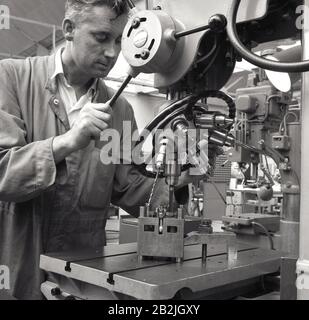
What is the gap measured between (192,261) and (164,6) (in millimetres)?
567

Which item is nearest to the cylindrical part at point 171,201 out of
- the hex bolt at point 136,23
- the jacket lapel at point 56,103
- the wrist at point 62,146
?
the wrist at point 62,146

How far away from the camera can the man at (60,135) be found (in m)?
1.05

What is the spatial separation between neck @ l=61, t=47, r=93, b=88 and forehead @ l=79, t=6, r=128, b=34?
0.49 feet

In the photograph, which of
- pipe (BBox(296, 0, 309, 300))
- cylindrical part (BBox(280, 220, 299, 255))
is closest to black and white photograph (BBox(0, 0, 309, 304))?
pipe (BBox(296, 0, 309, 300))

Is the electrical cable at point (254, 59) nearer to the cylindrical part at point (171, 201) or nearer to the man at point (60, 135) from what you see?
the cylindrical part at point (171, 201)

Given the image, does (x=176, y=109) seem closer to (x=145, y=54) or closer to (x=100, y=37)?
(x=145, y=54)

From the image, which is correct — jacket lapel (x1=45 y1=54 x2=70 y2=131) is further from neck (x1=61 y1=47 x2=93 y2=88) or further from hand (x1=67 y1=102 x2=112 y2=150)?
hand (x1=67 y1=102 x2=112 y2=150)

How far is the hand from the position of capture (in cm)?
86

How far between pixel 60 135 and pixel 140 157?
214 mm

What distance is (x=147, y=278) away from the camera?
0.66 meters

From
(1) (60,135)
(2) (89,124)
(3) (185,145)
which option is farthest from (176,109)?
(1) (60,135)

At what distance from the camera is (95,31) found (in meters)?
1.10

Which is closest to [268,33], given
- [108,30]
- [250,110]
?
[108,30]
